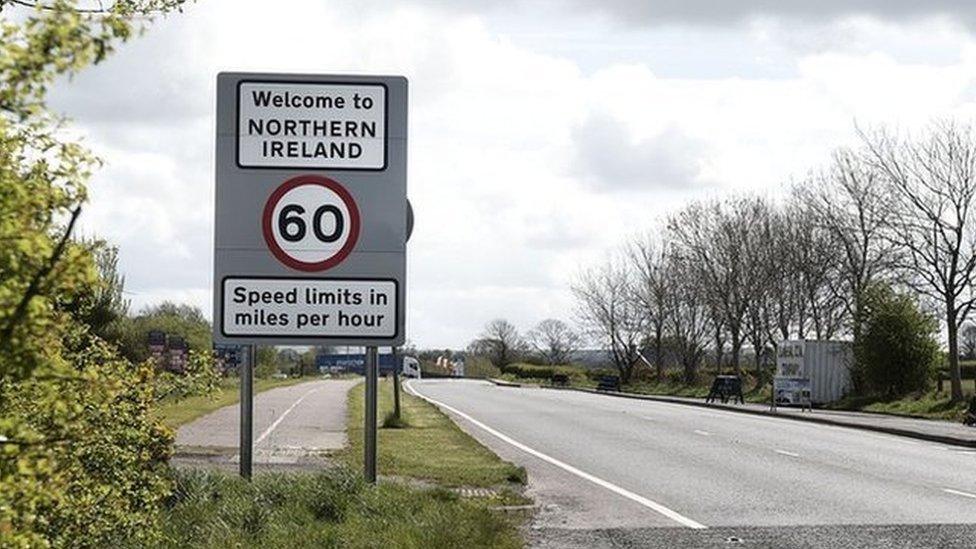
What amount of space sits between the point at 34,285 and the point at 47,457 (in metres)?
0.50

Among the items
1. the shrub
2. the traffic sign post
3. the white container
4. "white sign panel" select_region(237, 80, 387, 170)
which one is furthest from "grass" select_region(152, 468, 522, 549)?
the shrub

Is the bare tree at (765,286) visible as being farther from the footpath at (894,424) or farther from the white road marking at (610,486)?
the white road marking at (610,486)

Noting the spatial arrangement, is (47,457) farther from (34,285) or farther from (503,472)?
(503,472)

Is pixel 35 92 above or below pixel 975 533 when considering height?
above

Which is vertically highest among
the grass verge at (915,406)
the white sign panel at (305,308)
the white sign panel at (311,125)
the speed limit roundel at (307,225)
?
the white sign panel at (311,125)

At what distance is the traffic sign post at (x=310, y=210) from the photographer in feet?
40.4

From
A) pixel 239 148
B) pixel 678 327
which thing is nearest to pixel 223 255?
pixel 239 148

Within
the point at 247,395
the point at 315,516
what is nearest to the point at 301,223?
the point at 247,395

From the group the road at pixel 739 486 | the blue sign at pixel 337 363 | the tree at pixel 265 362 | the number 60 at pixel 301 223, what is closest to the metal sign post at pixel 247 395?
the number 60 at pixel 301 223

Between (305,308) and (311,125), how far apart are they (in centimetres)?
146

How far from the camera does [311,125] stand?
1229 cm

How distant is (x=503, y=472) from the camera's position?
66.1 ft

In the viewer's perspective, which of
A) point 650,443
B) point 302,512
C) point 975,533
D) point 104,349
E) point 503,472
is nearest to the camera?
point 104,349

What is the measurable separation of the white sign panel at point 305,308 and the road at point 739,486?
8.27ft
